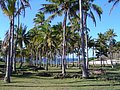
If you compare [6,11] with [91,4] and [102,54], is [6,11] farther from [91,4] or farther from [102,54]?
[102,54]

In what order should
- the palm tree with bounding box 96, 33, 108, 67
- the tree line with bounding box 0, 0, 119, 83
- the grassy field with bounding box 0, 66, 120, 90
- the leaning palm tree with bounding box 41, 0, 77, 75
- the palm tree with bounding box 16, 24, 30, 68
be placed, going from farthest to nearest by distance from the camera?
the palm tree with bounding box 96, 33, 108, 67, the palm tree with bounding box 16, 24, 30, 68, the leaning palm tree with bounding box 41, 0, 77, 75, the tree line with bounding box 0, 0, 119, 83, the grassy field with bounding box 0, 66, 120, 90

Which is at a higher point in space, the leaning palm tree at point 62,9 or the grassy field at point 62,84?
the leaning palm tree at point 62,9

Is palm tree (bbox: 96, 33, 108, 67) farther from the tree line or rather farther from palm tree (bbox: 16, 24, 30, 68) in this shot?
palm tree (bbox: 16, 24, 30, 68)

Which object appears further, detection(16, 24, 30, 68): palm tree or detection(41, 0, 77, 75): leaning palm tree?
detection(16, 24, 30, 68): palm tree

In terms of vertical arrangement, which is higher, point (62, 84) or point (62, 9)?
point (62, 9)

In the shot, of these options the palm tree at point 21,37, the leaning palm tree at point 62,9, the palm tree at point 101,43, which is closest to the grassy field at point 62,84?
the leaning palm tree at point 62,9

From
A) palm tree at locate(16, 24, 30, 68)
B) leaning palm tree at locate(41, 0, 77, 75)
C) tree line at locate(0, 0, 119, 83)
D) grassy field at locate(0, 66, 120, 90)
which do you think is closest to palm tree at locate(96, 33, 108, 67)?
tree line at locate(0, 0, 119, 83)

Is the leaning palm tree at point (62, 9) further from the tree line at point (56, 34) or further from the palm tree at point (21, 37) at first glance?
the palm tree at point (21, 37)

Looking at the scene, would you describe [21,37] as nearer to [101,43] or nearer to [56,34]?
[56,34]

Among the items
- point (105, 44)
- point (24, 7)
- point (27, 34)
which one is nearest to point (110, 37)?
point (105, 44)

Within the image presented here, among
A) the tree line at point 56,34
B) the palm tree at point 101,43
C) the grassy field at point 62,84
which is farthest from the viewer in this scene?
the palm tree at point 101,43

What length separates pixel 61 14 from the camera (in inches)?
1401

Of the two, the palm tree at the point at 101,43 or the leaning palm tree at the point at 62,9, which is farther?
the palm tree at the point at 101,43

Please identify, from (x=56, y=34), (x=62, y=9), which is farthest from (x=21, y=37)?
(x=62, y=9)
